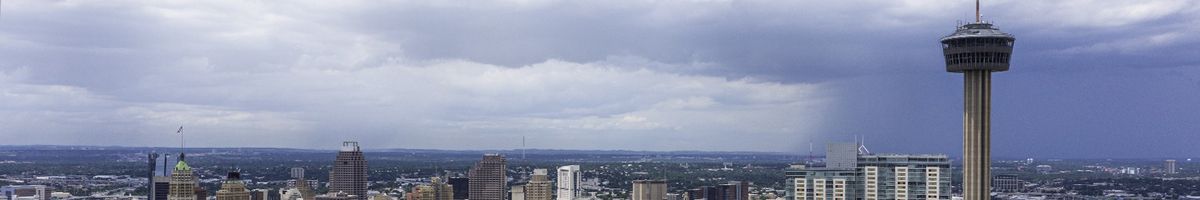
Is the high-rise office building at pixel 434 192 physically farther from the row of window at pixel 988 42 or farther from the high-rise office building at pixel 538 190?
the row of window at pixel 988 42

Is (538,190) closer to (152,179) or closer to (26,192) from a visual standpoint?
(152,179)

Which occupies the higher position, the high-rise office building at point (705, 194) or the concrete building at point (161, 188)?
the concrete building at point (161, 188)

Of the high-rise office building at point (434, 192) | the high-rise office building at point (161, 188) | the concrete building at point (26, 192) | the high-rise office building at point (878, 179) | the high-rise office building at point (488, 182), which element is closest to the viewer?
the high-rise office building at point (878, 179)

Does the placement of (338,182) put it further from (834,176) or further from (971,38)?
(971,38)

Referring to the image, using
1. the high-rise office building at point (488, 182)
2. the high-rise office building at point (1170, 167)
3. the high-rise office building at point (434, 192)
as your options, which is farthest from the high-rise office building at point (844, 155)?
the high-rise office building at point (1170, 167)

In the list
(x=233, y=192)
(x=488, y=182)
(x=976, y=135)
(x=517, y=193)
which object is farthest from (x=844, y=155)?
(x=488, y=182)

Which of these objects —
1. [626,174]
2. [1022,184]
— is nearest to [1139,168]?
[1022,184]

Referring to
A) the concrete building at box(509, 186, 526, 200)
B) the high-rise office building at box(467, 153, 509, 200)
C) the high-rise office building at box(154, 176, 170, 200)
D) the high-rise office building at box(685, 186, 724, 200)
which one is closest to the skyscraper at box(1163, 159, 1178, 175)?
the high-rise office building at box(685, 186, 724, 200)
